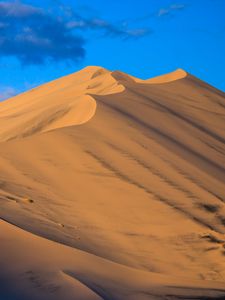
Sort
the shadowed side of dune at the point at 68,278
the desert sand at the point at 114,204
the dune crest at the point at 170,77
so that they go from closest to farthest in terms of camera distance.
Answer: the shadowed side of dune at the point at 68,278 → the desert sand at the point at 114,204 → the dune crest at the point at 170,77

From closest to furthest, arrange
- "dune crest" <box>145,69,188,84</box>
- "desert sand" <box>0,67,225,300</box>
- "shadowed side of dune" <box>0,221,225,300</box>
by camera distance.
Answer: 1. "shadowed side of dune" <box>0,221,225,300</box>
2. "desert sand" <box>0,67,225,300</box>
3. "dune crest" <box>145,69,188,84</box>

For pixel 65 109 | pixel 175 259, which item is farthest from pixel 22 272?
pixel 65 109

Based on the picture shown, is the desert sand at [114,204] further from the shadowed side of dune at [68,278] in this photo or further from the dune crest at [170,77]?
the dune crest at [170,77]

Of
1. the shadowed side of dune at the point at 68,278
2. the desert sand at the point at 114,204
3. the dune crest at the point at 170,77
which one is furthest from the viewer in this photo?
the dune crest at the point at 170,77

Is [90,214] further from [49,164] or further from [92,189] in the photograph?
[49,164]

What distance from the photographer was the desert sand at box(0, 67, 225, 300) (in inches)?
218

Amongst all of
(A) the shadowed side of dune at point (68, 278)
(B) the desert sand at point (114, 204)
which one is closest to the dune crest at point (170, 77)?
(B) the desert sand at point (114, 204)

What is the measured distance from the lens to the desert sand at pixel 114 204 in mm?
5531

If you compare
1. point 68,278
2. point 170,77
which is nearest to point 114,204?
point 68,278

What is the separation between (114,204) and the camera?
10.1m

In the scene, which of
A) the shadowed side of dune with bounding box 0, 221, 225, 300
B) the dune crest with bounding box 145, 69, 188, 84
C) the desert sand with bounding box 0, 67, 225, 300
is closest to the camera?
the shadowed side of dune with bounding box 0, 221, 225, 300

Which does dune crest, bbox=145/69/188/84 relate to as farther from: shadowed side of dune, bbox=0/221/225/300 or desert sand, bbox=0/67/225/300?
shadowed side of dune, bbox=0/221/225/300

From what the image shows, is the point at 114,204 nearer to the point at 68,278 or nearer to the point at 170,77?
the point at 68,278

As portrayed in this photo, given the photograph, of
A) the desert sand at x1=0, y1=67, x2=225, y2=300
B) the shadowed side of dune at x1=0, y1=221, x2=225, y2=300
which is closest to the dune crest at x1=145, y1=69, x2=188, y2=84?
the desert sand at x1=0, y1=67, x2=225, y2=300
